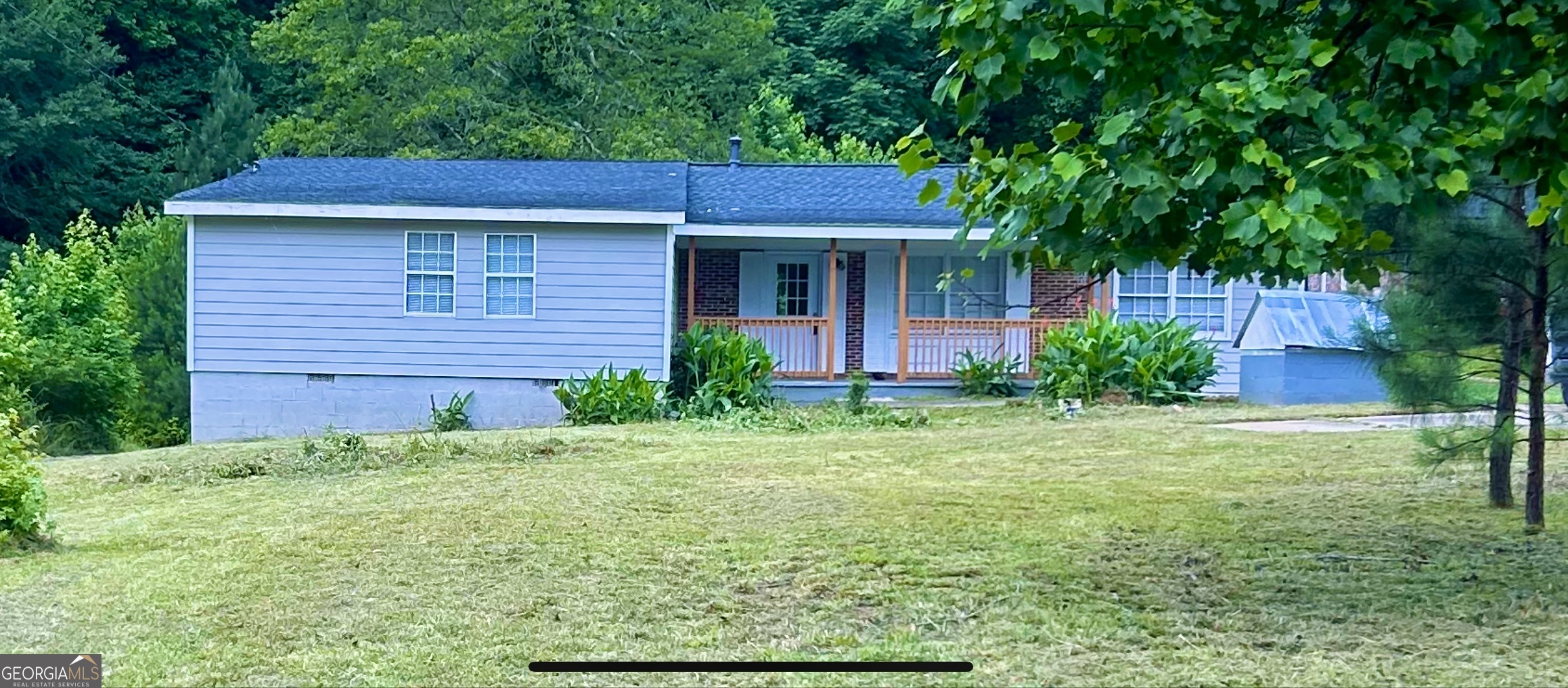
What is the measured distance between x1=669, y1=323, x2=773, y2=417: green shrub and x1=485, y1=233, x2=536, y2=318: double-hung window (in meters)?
1.84

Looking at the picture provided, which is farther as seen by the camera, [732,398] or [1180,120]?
[732,398]

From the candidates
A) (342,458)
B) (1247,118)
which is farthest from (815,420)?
(1247,118)

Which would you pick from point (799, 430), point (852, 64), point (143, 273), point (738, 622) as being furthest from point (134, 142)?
point (738, 622)

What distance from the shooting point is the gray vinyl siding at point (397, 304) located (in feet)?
54.8

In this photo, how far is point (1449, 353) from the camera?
7.39 metres

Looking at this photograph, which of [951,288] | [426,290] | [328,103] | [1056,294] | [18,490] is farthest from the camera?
[328,103]

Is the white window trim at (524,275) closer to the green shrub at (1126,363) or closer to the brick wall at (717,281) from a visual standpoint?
the brick wall at (717,281)

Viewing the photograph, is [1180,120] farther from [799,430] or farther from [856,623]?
[799,430]

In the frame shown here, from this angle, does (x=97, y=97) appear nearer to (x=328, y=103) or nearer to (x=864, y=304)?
(x=328, y=103)

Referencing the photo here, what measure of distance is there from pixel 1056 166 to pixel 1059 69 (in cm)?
38

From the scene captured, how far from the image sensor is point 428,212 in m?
16.5

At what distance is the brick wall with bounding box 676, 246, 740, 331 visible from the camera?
19500mm

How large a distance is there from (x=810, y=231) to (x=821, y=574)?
1095cm

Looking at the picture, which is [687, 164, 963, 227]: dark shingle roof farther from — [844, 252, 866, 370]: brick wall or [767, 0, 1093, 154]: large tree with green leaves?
[767, 0, 1093, 154]: large tree with green leaves
